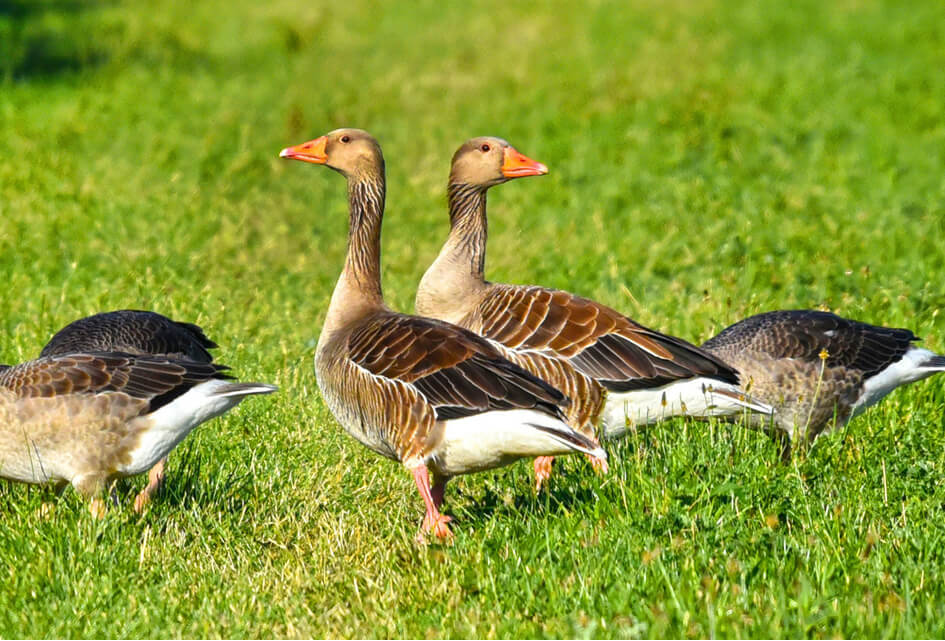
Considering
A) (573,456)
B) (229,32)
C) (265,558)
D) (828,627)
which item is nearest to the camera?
(828,627)

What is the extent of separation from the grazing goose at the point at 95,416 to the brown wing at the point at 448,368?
662 mm

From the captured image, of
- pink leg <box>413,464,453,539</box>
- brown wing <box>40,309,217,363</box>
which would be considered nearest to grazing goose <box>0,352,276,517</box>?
pink leg <box>413,464,453,539</box>

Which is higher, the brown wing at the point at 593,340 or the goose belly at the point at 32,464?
the brown wing at the point at 593,340

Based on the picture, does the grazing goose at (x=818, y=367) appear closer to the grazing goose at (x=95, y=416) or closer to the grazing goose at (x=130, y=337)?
the grazing goose at (x=95, y=416)

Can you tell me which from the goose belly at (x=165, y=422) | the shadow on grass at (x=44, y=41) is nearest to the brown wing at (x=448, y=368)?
the goose belly at (x=165, y=422)

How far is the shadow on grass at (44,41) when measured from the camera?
72.4 feet

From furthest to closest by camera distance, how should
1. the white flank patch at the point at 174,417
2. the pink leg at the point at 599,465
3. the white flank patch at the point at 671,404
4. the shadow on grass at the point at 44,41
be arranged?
the shadow on grass at the point at 44,41 < the white flank patch at the point at 671,404 < the white flank patch at the point at 174,417 < the pink leg at the point at 599,465

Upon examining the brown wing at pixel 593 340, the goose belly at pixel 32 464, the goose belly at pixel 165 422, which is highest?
the brown wing at pixel 593 340

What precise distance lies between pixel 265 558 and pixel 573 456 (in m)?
2.28

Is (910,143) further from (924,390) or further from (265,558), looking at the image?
(265,558)

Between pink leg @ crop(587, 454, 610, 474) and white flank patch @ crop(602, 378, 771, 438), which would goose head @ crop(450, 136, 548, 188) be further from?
pink leg @ crop(587, 454, 610, 474)

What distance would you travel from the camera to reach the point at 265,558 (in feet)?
20.9

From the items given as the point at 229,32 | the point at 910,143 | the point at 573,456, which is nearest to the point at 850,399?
the point at 573,456

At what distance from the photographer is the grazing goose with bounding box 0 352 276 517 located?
22.0 feet
